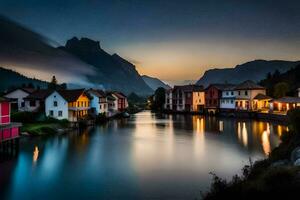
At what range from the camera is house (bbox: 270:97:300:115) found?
69.0 m

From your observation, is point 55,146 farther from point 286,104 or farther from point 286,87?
point 286,87

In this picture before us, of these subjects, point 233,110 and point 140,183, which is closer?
point 140,183

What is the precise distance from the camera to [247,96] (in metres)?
85.9

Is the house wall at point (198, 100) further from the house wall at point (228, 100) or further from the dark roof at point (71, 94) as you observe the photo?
the dark roof at point (71, 94)

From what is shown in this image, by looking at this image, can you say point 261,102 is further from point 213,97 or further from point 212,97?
point 212,97

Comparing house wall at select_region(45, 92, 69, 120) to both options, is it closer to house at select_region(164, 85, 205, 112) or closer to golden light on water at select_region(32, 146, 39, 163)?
golden light on water at select_region(32, 146, 39, 163)

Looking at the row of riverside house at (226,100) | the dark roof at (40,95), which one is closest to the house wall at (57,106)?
the dark roof at (40,95)

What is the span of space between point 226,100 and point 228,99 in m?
1.09

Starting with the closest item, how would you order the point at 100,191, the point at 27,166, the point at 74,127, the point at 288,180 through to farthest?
the point at 288,180 → the point at 100,191 → the point at 27,166 → the point at 74,127

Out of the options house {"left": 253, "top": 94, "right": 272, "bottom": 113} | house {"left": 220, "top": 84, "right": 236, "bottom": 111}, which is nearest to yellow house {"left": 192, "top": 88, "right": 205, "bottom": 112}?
house {"left": 220, "top": 84, "right": 236, "bottom": 111}

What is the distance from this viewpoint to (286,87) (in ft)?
285

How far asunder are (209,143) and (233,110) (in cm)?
5053

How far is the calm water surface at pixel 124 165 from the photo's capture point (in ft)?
67.8

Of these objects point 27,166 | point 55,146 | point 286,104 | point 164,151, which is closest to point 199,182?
point 164,151
